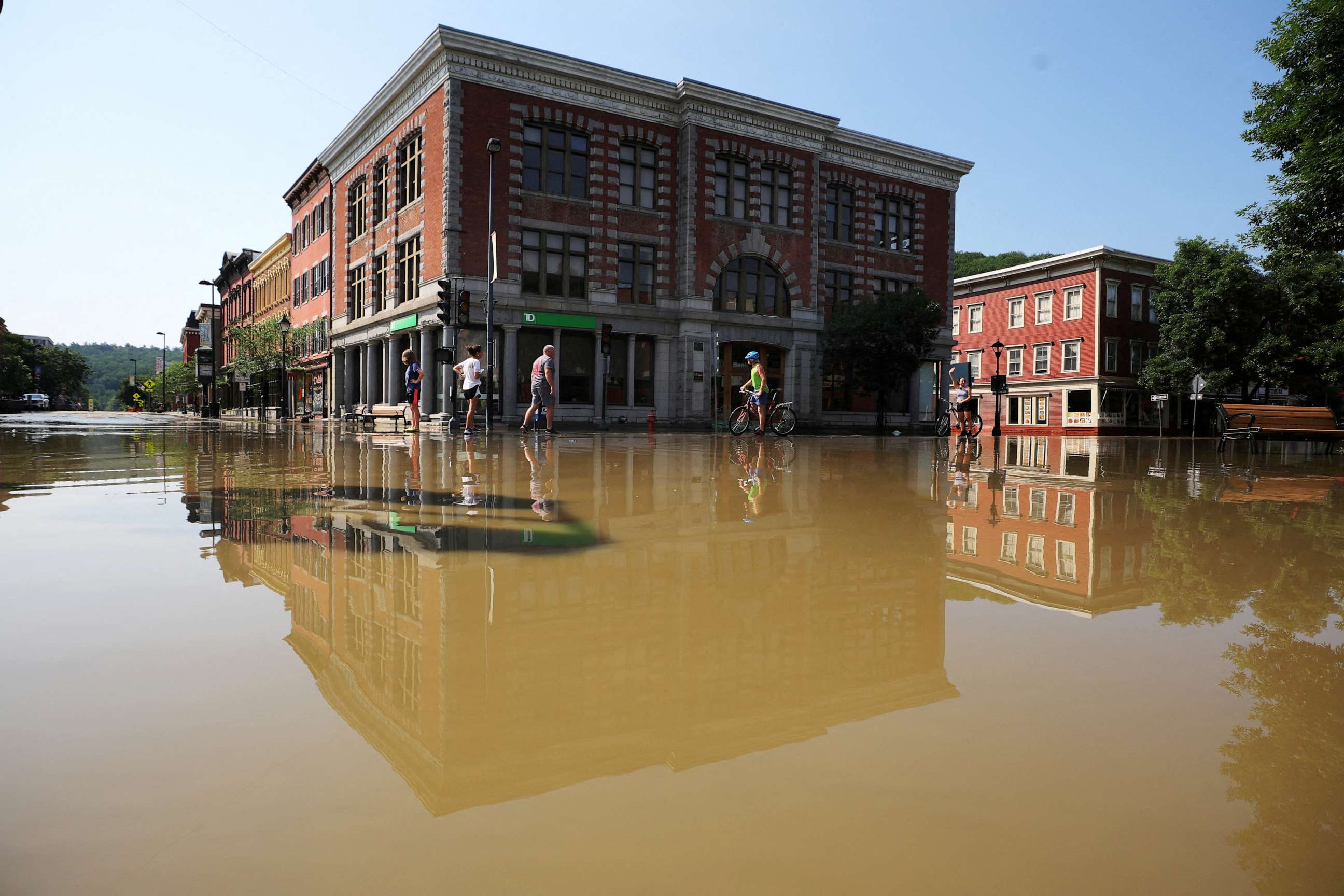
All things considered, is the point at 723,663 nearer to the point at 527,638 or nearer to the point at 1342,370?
the point at 527,638

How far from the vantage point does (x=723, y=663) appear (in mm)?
2340

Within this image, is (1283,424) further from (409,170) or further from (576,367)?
(409,170)

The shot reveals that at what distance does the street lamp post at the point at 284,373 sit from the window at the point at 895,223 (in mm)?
29769

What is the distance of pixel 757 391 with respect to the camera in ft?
59.4

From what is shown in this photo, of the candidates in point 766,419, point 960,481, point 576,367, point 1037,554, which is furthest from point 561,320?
point 1037,554

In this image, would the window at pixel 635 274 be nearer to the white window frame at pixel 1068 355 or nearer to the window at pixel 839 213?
the window at pixel 839 213

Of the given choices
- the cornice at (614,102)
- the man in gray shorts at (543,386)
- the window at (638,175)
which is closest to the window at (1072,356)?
the cornice at (614,102)

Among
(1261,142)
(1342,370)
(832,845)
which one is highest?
(1261,142)

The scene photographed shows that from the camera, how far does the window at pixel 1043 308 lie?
50719mm

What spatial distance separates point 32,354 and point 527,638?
130 meters

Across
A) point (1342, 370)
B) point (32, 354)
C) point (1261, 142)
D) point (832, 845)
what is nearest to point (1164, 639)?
point (832, 845)

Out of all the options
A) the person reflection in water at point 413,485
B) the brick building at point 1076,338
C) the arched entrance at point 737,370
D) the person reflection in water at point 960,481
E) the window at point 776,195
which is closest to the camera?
the person reflection in water at point 413,485

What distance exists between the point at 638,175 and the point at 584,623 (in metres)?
29.5

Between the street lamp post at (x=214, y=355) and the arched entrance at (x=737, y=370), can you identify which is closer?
the arched entrance at (x=737, y=370)
